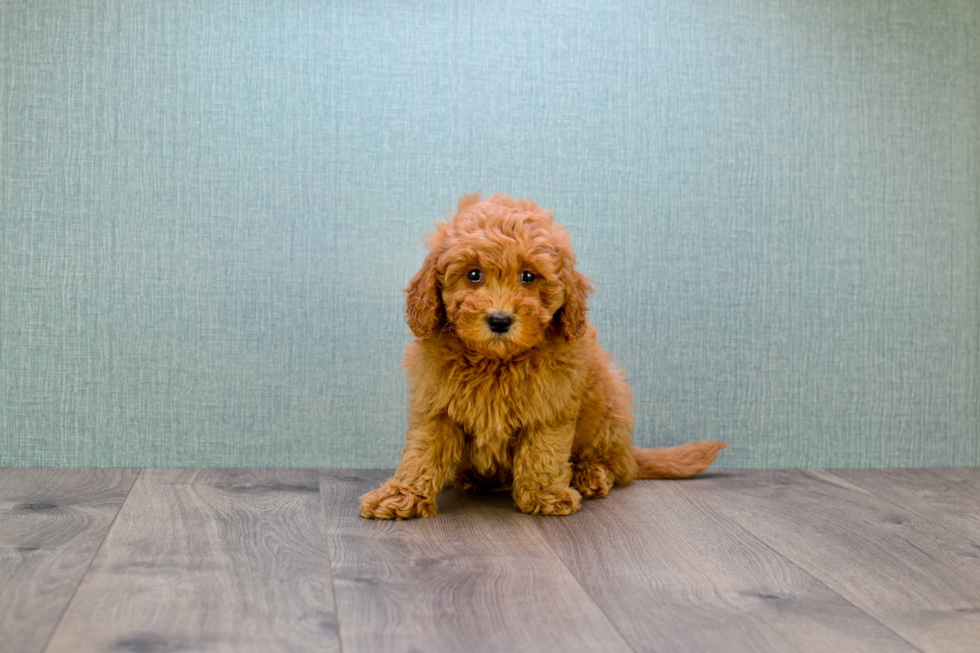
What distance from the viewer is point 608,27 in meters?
2.65

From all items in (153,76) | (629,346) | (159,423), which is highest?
(153,76)

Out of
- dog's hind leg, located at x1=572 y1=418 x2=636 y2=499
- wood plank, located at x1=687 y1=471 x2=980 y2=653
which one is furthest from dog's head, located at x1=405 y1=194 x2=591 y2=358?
wood plank, located at x1=687 y1=471 x2=980 y2=653

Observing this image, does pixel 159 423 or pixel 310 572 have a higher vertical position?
pixel 159 423

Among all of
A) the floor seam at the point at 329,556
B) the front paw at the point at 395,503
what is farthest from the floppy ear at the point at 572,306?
the floor seam at the point at 329,556

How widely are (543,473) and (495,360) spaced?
12.4 inches

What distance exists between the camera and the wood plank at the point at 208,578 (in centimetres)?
132

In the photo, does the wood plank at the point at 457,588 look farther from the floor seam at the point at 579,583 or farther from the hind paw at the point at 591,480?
the hind paw at the point at 591,480

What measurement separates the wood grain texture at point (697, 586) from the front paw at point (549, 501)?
4cm

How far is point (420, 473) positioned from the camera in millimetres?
2064

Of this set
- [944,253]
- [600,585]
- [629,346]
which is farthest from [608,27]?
[600,585]

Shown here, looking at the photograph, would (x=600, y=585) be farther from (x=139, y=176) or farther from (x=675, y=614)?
(x=139, y=176)

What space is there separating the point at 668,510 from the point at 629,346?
66cm

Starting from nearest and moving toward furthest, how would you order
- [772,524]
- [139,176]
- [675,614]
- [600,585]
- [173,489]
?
[675,614]
[600,585]
[772,524]
[173,489]
[139,176]

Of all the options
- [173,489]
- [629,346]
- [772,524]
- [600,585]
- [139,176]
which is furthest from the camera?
[629,346]
